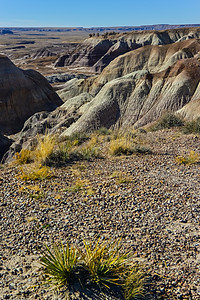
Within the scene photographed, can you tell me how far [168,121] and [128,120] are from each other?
1180 cm

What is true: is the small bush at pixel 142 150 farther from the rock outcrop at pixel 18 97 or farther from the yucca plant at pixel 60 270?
the rock outcrop at pixel 18 97

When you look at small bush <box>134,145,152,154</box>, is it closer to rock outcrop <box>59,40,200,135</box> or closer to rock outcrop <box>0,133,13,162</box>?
rock outcrop <box>59,40,200,135</box>

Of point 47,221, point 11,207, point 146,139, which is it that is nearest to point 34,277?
point 47,221

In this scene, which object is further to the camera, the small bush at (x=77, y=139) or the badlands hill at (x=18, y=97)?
the badlands hill at (x=18, y=97)

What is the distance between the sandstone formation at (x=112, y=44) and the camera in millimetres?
69531

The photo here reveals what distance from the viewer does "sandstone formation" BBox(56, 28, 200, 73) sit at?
228 feet

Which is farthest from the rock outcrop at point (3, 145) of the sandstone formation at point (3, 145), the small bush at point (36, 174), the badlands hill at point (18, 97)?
the small bush at point (36, 174)

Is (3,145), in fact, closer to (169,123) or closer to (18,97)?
(18,97)

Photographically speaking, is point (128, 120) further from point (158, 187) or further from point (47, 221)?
point (47, 221)

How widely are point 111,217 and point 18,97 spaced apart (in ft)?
93.3

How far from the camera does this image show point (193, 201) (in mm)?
6414

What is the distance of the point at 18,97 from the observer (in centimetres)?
3212

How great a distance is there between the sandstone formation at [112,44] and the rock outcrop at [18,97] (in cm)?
3708

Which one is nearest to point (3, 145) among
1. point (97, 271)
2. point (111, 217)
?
point (111, 217)
